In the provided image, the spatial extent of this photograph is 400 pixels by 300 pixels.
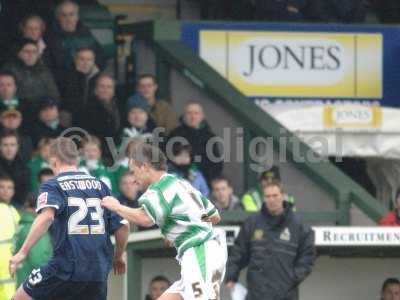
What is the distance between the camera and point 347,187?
18.1 m

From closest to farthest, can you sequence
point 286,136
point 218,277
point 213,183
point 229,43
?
point 218,277, point 213,183, point 286,136, point 229,43

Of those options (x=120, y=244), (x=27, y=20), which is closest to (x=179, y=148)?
(x=27, y=20)

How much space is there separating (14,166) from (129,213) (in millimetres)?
5134

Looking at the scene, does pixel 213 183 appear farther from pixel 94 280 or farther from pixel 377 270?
pixel 94 280

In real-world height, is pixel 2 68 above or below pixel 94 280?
above

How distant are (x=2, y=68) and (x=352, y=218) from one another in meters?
3.78

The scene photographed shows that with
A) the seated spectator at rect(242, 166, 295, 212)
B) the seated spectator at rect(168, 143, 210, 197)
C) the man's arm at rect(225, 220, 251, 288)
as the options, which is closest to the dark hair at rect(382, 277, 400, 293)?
the seated spectator at rect(242, 166, 295, 212)

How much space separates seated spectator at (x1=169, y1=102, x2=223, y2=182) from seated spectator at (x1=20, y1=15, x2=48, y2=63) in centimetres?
157

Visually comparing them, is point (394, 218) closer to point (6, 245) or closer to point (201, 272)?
point (6, 245)

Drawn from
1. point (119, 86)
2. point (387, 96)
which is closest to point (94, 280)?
point (119, 86)

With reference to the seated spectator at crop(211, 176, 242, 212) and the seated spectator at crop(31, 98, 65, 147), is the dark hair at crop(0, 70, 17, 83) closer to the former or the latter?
the seated spectator at crop(31, 98, 65, 147)

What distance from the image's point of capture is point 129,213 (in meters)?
11.8

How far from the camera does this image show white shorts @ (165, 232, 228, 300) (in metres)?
12.1

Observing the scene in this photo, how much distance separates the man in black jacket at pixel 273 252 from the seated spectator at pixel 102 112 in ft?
9.61
